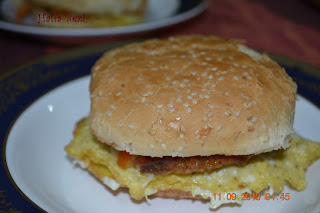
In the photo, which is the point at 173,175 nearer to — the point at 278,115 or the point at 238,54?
the point at 278,115

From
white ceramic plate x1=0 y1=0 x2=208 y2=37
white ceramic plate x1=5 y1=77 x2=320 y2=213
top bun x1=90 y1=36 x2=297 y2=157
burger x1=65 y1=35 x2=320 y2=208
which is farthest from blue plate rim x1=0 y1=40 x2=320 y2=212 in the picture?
top bun x1=90 y1=36 x2=297 y2=157

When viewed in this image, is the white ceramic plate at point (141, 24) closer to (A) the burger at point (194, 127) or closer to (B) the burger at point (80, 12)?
(B) the burger at point (80, 12)

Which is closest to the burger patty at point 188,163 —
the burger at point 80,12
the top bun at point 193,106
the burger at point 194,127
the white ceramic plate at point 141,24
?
the burger at point 194,127

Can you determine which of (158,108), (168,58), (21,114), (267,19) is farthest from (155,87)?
(267,19)

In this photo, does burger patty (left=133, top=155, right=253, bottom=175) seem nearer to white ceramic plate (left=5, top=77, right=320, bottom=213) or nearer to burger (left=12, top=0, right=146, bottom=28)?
white ceramic plate (left=5, top=77, right=320, bottom=213)

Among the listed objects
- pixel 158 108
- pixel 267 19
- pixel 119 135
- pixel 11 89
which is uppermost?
pixel 158 108

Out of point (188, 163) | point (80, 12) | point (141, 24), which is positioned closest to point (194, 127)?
point (188, 163)
